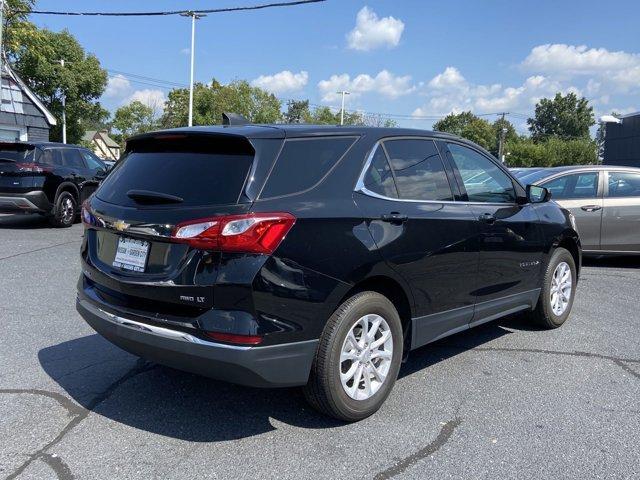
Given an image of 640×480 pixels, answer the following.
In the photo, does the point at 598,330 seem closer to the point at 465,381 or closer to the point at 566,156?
the point at 465,381

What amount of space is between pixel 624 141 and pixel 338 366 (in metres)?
35.3

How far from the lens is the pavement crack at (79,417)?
2.93 meters

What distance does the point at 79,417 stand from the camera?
350cm

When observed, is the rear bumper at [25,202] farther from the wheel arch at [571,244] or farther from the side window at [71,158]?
the wheel arch at [571,244]

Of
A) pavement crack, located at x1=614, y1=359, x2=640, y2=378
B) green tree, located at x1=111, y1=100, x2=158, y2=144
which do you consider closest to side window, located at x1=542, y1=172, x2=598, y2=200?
pavement crack, located at x1=614, y1=359, x2=640, y2=378

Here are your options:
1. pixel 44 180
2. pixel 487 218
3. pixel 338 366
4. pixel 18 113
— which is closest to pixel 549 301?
pixel 487 218

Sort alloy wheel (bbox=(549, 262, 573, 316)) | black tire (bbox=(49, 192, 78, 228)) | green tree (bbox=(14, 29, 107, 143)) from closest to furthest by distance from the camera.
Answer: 1. alloy wheel (bbox=(549, 262, 573, 316))
2. black tire (bbox=(49, 192, 78, 228))
3. green tree (bbox=(14, 29, 107, 143))

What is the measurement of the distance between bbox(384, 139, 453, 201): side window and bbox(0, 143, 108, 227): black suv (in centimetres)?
969

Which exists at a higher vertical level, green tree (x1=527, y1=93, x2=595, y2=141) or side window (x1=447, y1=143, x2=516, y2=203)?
green tree (x1=527, y1=93, x2=595, y2=141)

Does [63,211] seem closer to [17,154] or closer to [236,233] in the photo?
[17,154]

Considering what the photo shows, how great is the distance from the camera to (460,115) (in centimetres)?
10569

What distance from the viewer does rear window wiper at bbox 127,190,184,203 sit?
10.5ft

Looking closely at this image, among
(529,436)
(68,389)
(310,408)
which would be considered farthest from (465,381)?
(68,389)

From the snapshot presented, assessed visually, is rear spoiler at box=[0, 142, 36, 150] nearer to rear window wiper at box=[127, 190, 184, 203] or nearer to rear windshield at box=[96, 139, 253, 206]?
rear windshield at box=[96, 139, 253, 206]
